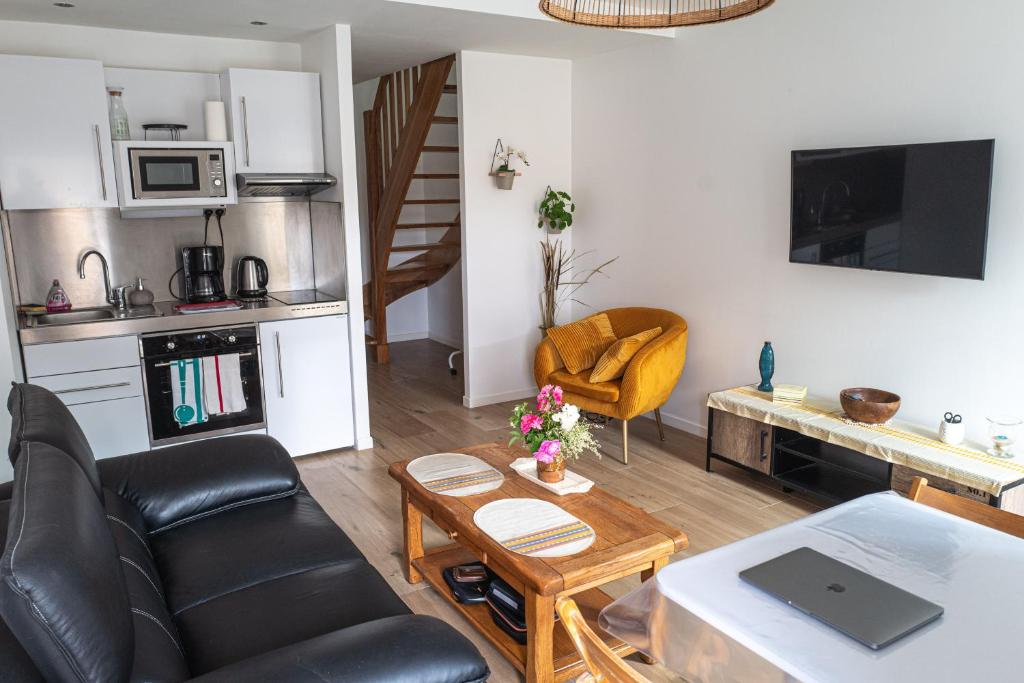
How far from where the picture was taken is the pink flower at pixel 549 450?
2717mm

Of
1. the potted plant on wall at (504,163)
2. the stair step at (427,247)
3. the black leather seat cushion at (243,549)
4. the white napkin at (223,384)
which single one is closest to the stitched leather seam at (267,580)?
the black leather seat cushion at (243,549)

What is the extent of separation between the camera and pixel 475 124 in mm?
5180

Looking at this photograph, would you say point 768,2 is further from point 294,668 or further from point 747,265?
point 747,265

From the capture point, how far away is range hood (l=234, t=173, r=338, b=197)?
4242mm

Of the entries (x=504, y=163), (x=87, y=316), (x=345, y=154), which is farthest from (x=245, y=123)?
(x=504, y=163)

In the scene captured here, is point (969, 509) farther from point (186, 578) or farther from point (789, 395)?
point (186, 578)

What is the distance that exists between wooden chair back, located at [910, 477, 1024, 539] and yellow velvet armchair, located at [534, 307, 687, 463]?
2.12m

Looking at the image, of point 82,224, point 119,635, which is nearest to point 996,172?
point 119,635

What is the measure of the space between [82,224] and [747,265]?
3692 millimetres

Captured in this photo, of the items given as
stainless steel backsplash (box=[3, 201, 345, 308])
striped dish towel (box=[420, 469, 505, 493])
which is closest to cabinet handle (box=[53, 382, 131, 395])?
stainless steel backsplash (box=[3, 201, 345, 308])

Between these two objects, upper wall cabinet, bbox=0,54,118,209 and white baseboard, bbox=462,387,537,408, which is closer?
upper wall cabinet, bbox=0,54,118,209

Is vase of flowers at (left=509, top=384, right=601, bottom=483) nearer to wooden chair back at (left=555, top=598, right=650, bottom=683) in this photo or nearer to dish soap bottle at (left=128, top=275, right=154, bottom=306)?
wooden chair back at (left=555, top=598, right=650, bottom=683)

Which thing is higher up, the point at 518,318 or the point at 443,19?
the point at 443,19

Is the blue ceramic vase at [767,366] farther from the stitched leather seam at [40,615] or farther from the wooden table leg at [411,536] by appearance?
the stitched leather seam at [40,615]
